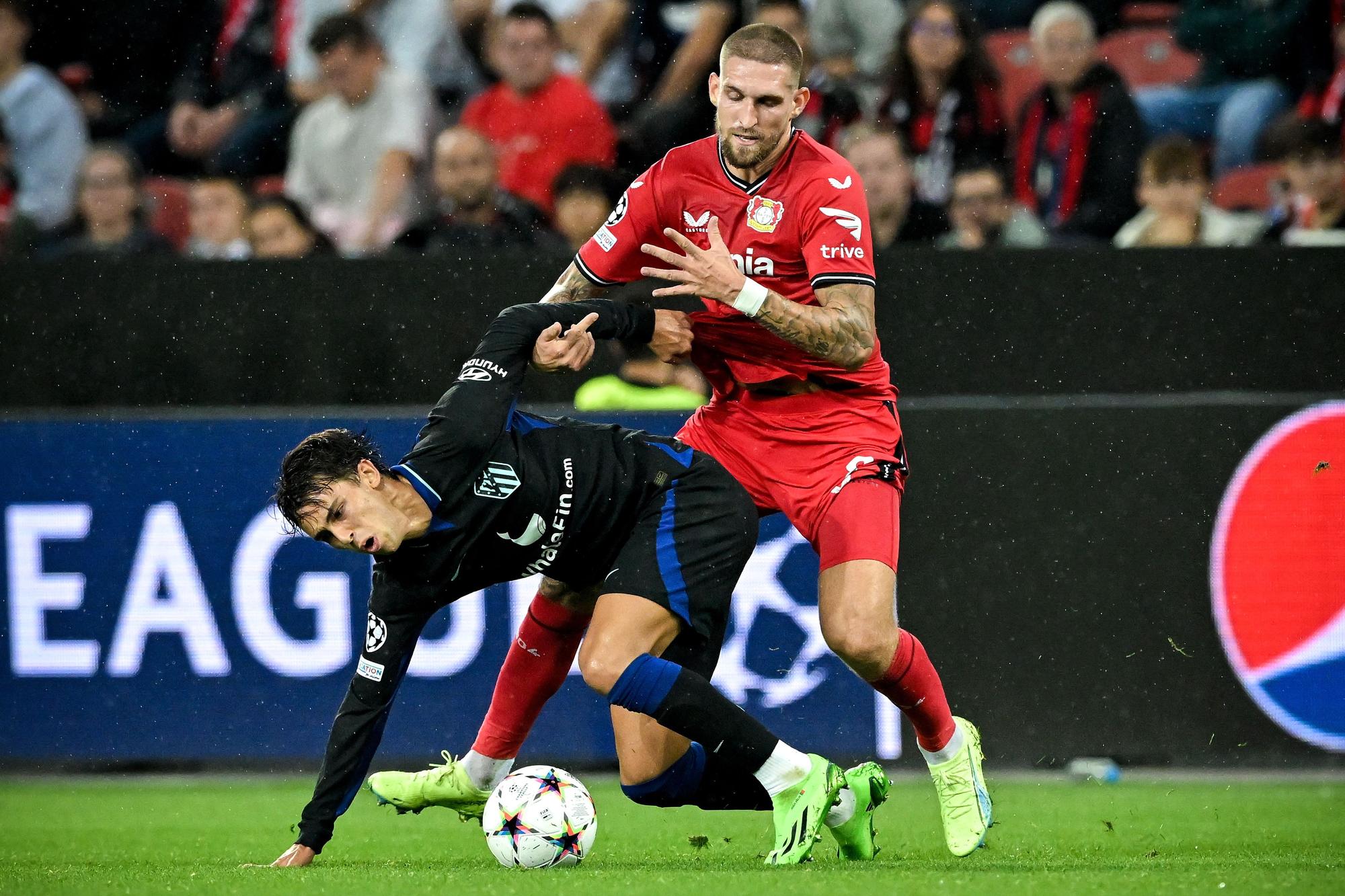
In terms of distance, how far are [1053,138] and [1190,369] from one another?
5.11 feet

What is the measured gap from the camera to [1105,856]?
5035mm

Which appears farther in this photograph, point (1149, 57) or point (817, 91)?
point (1149, 57)

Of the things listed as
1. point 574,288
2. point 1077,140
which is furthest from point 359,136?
point 574,288

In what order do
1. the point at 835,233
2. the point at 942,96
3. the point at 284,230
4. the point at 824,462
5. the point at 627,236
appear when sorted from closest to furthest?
the point at 835,233 → the point at 824,462 → the point at 627,236 → the point at 942,96 → the point at 284,230

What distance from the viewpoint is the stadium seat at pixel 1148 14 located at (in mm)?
9172

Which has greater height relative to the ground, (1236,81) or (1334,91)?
(1334,91)

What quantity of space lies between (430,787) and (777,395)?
1632mm

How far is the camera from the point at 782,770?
4.63m

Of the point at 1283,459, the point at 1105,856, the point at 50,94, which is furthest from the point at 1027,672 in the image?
the point at 50,94

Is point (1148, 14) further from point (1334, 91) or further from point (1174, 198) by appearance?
point (1174, 198)

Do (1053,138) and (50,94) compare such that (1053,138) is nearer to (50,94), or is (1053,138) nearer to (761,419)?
(761,419)

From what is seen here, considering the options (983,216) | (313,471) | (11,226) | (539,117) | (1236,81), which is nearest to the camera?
(313,471)

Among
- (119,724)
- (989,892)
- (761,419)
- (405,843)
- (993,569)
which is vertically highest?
(761,419)

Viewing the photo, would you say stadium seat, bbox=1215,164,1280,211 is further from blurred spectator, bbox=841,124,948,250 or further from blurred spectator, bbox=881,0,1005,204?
blurred spectator, bbox=841,124,948,250
